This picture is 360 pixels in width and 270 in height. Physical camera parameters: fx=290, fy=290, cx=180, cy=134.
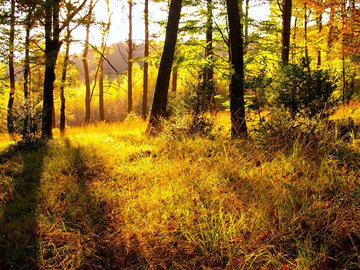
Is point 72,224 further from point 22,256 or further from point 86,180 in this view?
point 86,180

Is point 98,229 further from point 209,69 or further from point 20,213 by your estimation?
point 209,69

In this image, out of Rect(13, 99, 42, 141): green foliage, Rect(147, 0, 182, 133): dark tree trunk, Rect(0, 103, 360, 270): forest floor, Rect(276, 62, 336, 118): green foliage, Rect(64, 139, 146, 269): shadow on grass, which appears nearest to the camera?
Rect(0, 103, 360, 270): forest floor

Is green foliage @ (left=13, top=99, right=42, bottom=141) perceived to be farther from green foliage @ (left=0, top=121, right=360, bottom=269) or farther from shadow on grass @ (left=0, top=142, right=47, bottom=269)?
Result: green foliage @ (left=0, top=121, right=360, bottom=269)

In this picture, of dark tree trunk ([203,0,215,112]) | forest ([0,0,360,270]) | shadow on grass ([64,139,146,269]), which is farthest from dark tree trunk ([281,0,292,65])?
shadow on grass ([64,139,146,269])

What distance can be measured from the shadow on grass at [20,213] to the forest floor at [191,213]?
0.01 m

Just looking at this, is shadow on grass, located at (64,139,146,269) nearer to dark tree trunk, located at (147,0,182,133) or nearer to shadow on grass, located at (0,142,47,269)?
shadow on grass, located at (0,142,47,269)

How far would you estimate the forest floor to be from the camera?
250cm

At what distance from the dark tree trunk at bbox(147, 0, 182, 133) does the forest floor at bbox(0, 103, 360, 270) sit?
3.00m

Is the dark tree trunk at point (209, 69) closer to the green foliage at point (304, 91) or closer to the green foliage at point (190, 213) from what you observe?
the green foliage at point (304, 91)

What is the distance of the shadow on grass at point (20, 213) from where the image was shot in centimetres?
271

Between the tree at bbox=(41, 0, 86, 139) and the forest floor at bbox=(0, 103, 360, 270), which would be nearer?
the forest floor at bbox=(0, 103, 360, 270)

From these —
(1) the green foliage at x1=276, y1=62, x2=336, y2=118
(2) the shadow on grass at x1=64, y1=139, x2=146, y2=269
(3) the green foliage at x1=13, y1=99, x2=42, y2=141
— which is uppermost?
(1) the green foliage at x1=276, y1=62, x2=336, y2=118

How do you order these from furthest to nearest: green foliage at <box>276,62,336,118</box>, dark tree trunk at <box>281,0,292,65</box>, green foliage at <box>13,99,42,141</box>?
dark tree trunk at <box>281,0,292,65</box>
green foliage at <box>13,99,42,141</box>
green foliage at <box>276,62,336,118</box>

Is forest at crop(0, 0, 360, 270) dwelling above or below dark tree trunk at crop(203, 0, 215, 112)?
below
